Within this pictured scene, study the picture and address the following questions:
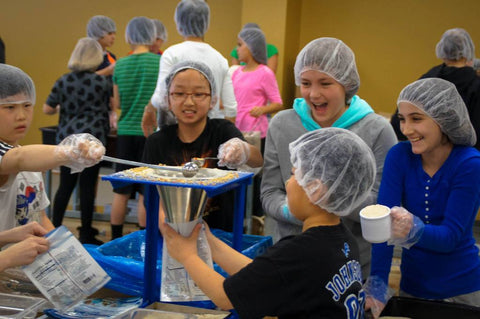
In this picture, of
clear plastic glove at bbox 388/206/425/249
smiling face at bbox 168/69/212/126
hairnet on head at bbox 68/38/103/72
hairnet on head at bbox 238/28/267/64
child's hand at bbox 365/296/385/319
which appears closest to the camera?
clear plastic glove at bbox 388/206/425/249

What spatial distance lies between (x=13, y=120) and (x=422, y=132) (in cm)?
146

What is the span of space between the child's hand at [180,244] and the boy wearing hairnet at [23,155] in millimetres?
318

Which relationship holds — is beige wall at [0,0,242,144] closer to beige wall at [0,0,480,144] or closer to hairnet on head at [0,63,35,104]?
beige wall at [0,0,480,144]

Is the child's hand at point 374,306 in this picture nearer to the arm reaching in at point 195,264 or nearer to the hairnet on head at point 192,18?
the arm reaching in at point 195,264

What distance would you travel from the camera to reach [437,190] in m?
2.07

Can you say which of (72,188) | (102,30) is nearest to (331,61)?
(72,188)

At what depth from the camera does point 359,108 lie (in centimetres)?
228

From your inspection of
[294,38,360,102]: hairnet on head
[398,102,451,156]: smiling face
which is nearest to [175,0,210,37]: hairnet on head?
[294,38,360,102]: hairnet on head

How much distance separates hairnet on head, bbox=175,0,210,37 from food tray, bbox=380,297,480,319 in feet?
7.99

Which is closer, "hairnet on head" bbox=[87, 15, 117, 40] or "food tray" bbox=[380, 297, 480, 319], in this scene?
"food tray" bbox=[380, 297, 480, 319]

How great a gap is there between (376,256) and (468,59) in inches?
111

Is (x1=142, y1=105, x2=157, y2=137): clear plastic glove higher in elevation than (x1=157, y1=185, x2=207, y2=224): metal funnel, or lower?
lower

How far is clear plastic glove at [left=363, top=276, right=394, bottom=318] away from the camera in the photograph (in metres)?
1.94

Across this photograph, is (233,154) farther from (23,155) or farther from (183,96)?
(23,155)
